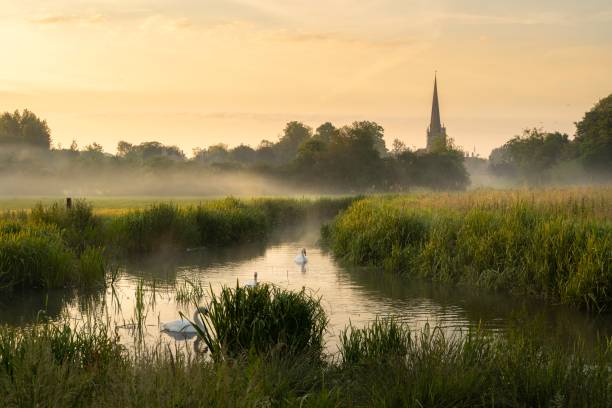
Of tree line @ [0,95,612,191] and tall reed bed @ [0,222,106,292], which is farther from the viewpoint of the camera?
tree line @ [0,95,612,191]

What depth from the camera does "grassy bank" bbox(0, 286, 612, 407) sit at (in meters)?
5.60

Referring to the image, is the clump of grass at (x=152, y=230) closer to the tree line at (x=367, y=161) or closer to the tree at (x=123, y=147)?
the tree line at (x=367, y=161)

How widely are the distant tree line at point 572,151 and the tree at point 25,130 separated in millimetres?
76922

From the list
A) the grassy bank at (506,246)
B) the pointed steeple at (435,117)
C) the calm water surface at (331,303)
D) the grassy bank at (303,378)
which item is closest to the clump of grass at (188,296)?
the calm water surface at (331,303)

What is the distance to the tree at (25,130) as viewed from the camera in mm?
104000

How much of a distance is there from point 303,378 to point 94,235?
15978 millimetres

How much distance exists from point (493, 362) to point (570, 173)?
248 feet

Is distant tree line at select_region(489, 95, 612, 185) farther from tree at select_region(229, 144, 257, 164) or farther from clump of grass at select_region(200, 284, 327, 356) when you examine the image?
clump of grass at select_region(200, 284, 327, 356)

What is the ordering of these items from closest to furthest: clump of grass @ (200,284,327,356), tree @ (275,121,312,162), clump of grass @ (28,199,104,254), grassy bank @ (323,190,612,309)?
clump of grass @ (200,284,327,356) < grassy bank @ (323,190,612,309) < clump of grass @ (28,199,104,254) < tree @ (275,121,312,162)

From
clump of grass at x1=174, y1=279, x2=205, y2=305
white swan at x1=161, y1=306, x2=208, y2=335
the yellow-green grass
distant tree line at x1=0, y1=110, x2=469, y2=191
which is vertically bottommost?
clump of grass at x1=174, y1=279, x2=205, y2=305

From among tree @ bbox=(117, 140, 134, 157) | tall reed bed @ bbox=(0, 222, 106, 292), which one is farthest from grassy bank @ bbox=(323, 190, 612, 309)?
tree @ bbox=(117, 140, 134, 157)

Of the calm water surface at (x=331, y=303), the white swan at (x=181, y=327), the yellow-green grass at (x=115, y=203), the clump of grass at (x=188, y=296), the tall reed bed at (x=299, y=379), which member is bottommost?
the calm water surface at (x=331, y=303)

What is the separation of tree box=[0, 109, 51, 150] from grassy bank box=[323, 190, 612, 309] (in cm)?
9338

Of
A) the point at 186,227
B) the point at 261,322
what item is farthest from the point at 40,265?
the point at 186,227
